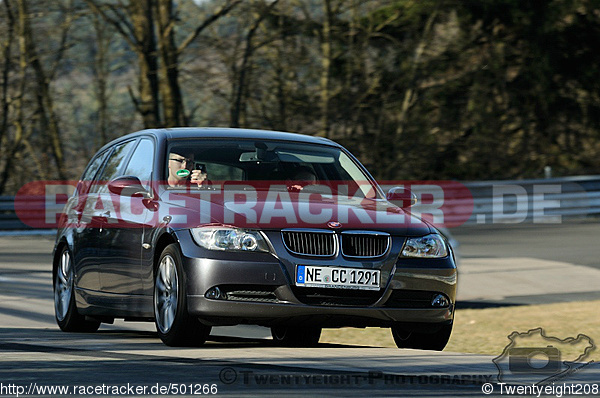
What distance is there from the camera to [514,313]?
14.1 m

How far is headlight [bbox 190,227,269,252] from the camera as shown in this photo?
702 centimetres

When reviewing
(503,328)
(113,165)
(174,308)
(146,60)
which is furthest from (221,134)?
(146,60)

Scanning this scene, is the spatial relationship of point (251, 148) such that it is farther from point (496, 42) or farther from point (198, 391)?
point (496, 42)

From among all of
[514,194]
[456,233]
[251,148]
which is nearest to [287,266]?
[251,148]

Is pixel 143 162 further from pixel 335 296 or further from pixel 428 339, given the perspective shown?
pixel 428 339

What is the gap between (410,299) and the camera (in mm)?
7332

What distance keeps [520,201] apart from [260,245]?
23.2m

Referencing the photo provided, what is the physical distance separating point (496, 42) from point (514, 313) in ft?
66.1

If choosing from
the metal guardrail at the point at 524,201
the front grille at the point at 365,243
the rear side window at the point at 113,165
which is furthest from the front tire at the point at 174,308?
the metal guardrail at the point at 524,201

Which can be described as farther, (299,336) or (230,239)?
(299,336)

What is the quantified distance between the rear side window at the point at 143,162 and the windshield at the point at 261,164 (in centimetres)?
21

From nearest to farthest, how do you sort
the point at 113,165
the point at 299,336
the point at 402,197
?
the point at 402,197 → the point at 299,336 → the point at 113,165

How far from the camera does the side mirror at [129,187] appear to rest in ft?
26.0

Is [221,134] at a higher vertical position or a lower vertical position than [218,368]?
higher
